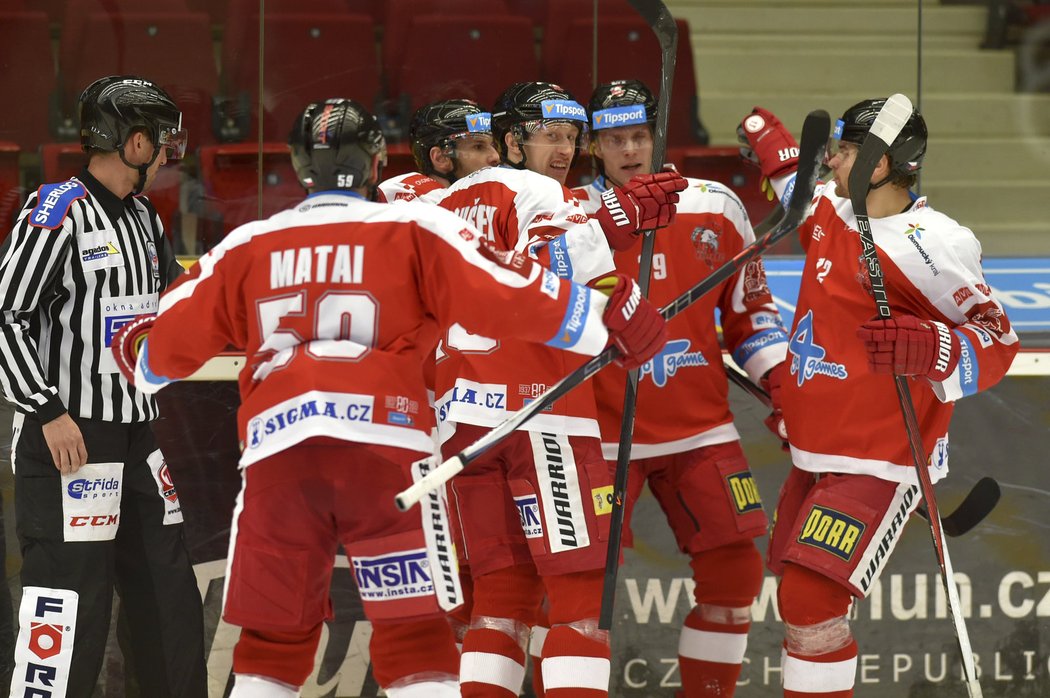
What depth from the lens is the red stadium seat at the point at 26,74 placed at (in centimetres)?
381

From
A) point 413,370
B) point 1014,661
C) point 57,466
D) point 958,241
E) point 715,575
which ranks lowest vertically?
point 1014,661

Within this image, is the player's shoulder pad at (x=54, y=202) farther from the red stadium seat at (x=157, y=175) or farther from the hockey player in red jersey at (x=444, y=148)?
the hockey player in red jersey at (x=444, y=148)

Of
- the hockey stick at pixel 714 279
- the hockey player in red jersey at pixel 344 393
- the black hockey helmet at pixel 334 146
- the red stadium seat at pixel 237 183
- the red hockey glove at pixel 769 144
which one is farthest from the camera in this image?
the red stadium seat at pixel 237 183

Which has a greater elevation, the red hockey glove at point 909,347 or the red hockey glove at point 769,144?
the red hockey glove at point 769,144

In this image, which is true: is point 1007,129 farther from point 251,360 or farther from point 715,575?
point 251,360

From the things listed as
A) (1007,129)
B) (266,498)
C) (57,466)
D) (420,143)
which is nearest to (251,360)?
(266,498)

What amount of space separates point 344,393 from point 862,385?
4.25 ft

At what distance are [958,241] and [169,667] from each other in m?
2.20

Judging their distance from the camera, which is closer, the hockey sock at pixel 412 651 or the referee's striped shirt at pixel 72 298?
the hockey sock at pixel 412 651

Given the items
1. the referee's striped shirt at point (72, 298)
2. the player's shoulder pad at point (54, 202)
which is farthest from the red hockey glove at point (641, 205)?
the player's shoulder pad at point (54, 202)

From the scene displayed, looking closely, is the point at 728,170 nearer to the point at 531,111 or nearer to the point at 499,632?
the point at 531,111

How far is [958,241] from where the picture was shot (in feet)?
9.96

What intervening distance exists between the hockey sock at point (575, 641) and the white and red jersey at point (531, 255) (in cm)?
34

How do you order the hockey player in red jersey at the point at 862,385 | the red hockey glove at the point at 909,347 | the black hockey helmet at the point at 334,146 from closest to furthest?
the black hockey helmet at the point at 334,146
the red hockey glove at the point at 909,347
the hockey player in red jersey at the point at 862,385
